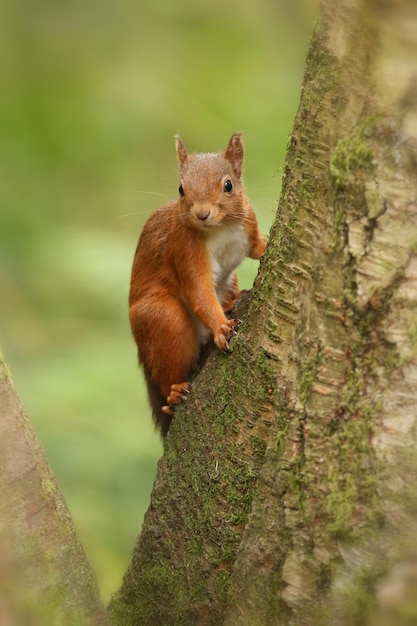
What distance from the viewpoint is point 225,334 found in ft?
10.1

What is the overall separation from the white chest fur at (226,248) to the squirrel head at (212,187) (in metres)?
0.06

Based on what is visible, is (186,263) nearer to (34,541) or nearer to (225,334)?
(225,334)

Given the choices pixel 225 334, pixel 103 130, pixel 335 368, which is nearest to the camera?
pixel 335 368

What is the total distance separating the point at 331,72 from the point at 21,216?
503 cm

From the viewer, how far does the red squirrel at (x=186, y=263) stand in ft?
12.0

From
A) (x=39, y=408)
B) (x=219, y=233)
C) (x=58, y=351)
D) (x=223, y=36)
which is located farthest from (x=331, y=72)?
(x=223, y=36)

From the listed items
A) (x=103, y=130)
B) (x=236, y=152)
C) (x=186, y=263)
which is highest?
(x=236, y=152)

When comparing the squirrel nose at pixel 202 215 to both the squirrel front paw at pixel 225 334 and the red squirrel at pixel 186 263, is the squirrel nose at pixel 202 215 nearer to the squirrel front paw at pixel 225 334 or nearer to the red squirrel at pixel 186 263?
the red squirrel at pixel 186 263

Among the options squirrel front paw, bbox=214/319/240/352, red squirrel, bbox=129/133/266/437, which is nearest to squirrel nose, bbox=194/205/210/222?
red squirrel, bbox=129/133/266/437

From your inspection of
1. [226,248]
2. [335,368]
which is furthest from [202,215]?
[335,368]

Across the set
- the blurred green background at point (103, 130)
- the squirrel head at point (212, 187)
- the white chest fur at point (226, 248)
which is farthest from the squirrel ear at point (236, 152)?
the blurred green background at point (103, 130)

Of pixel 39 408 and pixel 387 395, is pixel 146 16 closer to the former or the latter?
pixel 39 408

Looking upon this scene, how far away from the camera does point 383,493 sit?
6.56 ft

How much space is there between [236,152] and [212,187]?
0.23 meters
